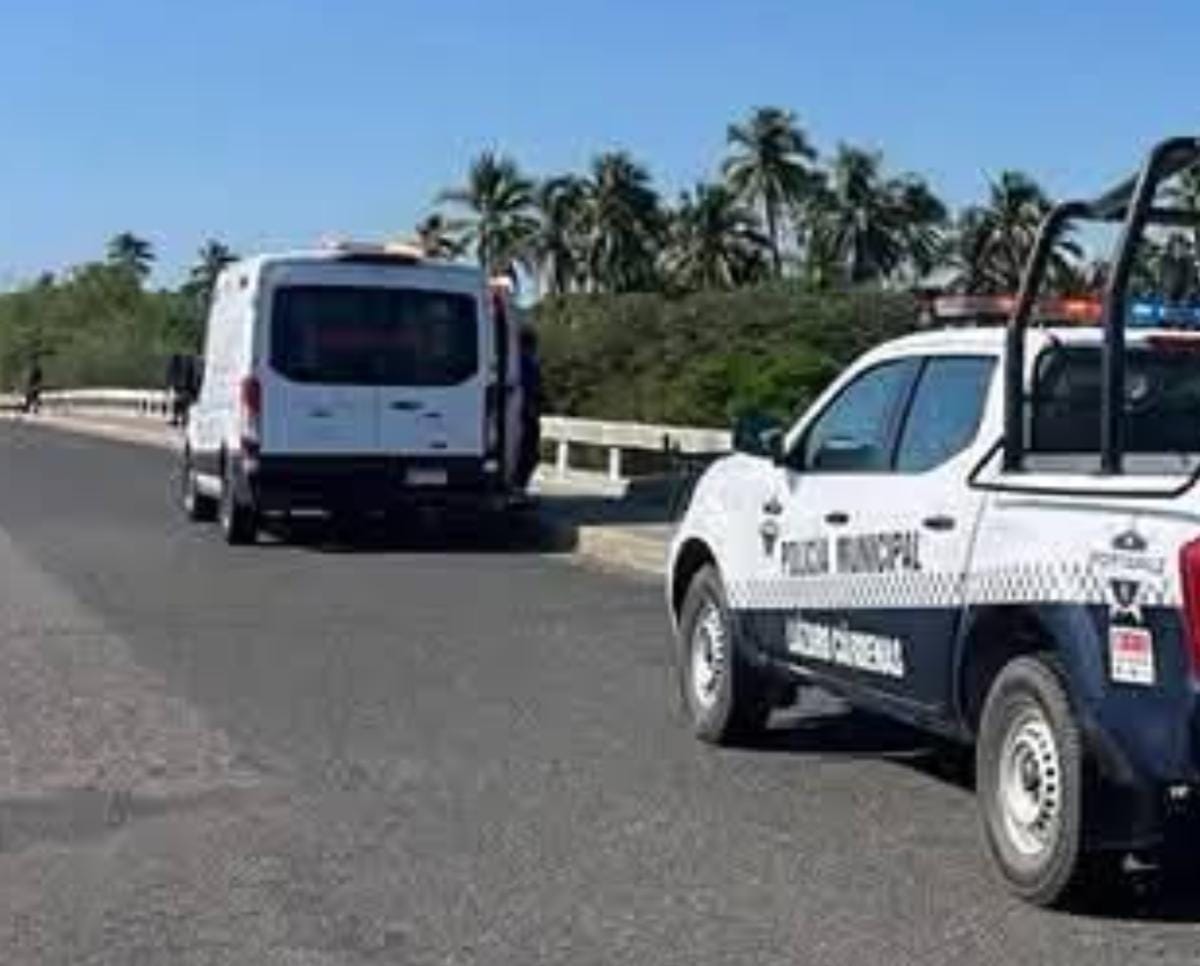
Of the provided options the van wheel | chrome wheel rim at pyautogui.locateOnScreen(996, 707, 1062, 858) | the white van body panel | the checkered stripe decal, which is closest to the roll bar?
the checkered stripe decal

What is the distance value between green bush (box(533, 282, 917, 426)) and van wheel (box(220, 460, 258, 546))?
1966 centimetres

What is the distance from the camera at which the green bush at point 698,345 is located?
47.2 m

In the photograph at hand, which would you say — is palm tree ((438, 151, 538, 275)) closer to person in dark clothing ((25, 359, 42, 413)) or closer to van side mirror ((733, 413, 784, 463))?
person in dark clothing ((25, 359, 42, 413))

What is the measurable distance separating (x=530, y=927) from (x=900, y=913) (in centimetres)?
108

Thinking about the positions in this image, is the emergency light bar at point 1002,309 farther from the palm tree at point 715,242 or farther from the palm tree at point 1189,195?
the palm tree at point 715,242

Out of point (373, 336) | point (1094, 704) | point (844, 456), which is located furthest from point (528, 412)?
point (1094, 704)

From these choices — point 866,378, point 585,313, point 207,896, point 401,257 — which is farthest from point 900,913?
point 585,313

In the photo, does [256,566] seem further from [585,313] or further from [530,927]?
[585,313]

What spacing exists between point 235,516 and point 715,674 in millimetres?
11999

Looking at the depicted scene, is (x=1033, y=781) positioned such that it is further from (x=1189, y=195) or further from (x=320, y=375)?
(x=320, y=375)

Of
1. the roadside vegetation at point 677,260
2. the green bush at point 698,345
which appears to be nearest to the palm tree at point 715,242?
the roadside vegetation at point 677,260

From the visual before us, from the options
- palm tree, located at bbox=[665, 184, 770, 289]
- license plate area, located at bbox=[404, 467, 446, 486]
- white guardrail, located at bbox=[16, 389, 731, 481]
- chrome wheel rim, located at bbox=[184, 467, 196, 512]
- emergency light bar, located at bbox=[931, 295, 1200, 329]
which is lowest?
chrome wheel rim, located at bbox=[184, 467, 196, 512]

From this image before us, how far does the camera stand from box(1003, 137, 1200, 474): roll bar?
759cm

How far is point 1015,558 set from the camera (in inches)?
315
